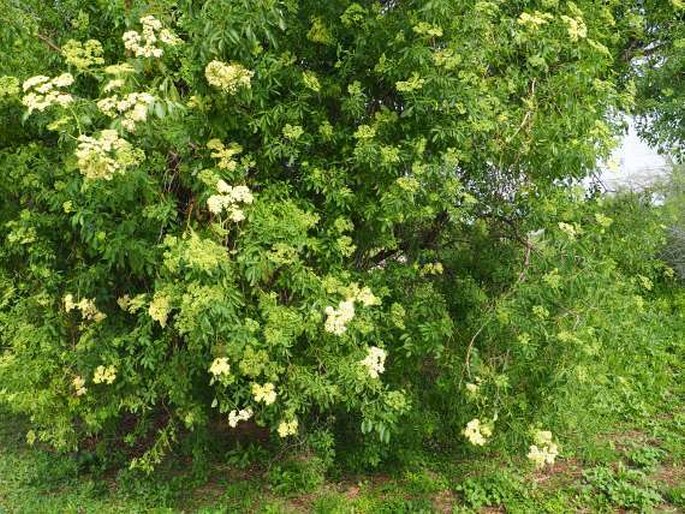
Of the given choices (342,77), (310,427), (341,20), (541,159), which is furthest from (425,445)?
(341,20)

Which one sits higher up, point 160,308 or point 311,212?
point 311,212

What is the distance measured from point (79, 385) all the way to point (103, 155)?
5.68 feet

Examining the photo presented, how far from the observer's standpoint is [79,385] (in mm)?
3445

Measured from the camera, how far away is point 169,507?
12.8ft

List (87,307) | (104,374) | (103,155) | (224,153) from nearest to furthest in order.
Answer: (103,155), (224,153), (104,374), (87,307)

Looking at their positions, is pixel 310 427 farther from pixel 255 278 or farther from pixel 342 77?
pixel 342 77

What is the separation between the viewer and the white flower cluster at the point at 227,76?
248 cm

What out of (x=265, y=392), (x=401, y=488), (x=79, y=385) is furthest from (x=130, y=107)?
(x=401, y=488)

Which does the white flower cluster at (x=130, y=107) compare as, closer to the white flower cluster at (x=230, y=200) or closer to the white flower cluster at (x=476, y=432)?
the white flower cluster at (x=230, y=200)

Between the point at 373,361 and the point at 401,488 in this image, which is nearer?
the point at 373,361

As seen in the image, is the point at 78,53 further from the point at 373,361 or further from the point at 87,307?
the point at 373,361

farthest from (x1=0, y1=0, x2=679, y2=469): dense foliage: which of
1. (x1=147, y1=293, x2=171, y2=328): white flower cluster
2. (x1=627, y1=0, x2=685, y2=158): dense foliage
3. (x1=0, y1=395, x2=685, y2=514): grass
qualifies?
(x1=627, y1=0, x2=685, y2=158): dense foliage

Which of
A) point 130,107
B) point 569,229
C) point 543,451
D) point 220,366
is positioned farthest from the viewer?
point 569,229

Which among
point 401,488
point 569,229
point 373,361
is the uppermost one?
point 569,229
